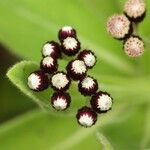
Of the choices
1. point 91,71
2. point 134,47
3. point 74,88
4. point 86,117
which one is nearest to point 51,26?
point 91,71

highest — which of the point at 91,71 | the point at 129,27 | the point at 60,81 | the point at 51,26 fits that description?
the point at 51,26

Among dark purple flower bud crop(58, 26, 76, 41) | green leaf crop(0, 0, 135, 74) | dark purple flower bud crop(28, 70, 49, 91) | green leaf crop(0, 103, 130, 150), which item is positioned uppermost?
green leaf crop(0, 0, 135, 74)

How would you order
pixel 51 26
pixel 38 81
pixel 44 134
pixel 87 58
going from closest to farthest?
pixel 38 81
pixel 87 58
pixel 51 26
pixel 44 134

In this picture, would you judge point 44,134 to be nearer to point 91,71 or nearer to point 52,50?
point 91,71

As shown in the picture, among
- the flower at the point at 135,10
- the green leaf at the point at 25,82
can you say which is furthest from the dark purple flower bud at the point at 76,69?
the flower at the point at 135,10

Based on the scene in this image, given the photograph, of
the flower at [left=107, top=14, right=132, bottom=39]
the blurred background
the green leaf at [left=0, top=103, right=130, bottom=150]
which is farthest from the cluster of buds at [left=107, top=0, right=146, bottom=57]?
the green leaf at [left=0, top=103, right=130, bottom=150]

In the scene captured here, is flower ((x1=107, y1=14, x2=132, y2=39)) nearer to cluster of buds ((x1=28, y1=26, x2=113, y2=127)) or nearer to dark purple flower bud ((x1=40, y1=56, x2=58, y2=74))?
cluster of buds ((x1=28, y1=26, x2=113, y2=127))

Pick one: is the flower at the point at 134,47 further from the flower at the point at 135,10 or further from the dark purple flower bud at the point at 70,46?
the dark purple flower bud at the point at 70,46

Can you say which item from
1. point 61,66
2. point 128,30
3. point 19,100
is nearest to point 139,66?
point 61,66
